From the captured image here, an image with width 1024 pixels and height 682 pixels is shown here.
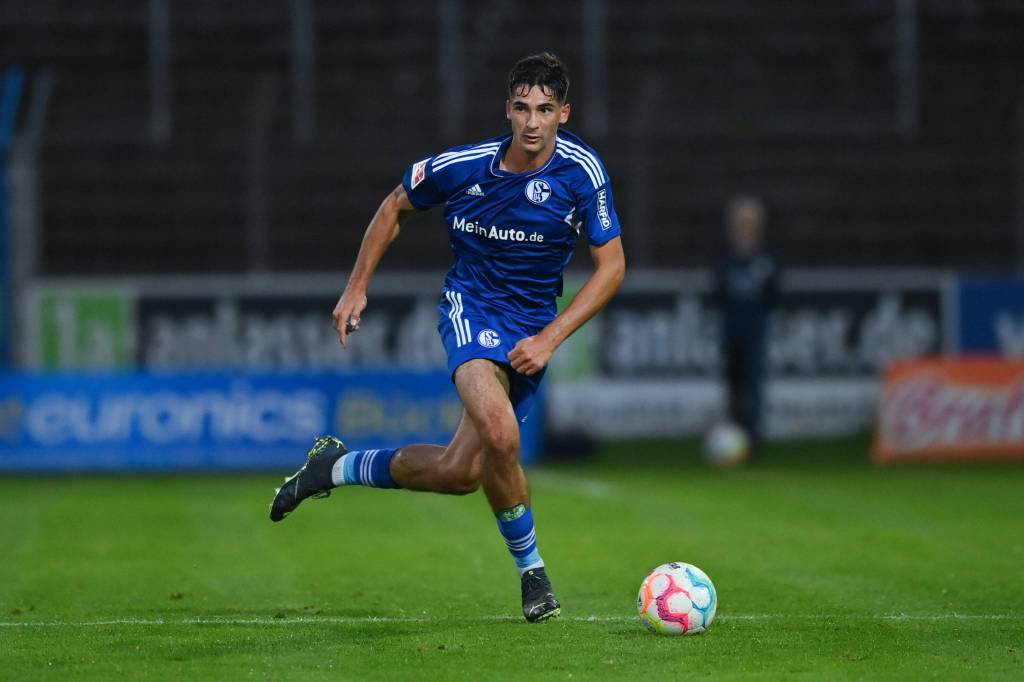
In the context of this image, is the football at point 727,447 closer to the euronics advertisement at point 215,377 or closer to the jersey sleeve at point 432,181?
the euronics advertisement at point 215,377

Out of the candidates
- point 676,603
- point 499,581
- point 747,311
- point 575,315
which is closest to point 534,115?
point 575,315

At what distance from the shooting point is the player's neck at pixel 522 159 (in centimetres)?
678

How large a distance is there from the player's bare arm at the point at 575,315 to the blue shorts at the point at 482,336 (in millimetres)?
178

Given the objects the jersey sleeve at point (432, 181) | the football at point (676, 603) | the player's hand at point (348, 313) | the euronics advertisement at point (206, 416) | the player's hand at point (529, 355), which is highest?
the jersey sleeve at point (432, 181)

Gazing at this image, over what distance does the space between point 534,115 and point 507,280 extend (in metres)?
0.69

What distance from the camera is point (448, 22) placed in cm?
1847

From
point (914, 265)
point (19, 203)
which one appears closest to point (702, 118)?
point (914, 265)

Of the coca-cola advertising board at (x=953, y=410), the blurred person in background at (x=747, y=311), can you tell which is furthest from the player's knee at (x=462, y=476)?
the coca-cola advertising board at (x=953, y=410)

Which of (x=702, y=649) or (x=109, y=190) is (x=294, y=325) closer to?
(x=109, y=190)

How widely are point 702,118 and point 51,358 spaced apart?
7.07 m

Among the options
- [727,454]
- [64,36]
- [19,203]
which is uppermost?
[64,36]

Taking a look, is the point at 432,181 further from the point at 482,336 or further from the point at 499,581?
the point at 499,581

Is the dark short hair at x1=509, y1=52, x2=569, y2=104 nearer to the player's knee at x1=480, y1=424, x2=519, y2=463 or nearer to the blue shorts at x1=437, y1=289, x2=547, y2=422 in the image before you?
the blue shorts at x1=437, y1=289, x2=547, y2=422

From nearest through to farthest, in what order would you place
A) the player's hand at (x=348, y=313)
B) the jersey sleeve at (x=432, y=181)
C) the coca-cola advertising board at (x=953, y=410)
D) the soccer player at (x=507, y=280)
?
the soccer player at (x=507, y=280)
the player's hand at (x=348, y=313)
the jersey sleeve at (x=432, y=181)
the coca-cola advertising board at (x=953, y=410)
